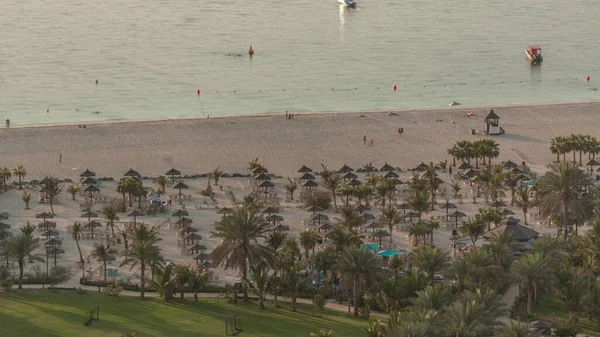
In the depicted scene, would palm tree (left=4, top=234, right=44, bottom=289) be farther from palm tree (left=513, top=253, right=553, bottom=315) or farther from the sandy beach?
palm tree (left=513, top=253, right=553, bottom=315)

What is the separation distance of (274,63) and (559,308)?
8623 cm

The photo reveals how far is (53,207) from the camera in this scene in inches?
3046

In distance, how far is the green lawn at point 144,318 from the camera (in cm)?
5378

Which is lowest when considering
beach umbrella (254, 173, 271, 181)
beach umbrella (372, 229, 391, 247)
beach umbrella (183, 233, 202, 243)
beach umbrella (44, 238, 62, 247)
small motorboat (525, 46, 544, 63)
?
beach umbrella (44, 238, 62, 247)

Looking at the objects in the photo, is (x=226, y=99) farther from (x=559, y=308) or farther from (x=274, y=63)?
(x=559, y=308)

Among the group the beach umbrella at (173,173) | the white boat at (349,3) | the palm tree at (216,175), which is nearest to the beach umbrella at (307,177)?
the palm tree at (216,175)

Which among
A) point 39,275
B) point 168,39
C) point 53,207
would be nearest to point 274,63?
point 168,39

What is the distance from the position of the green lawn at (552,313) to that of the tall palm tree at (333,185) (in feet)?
60.5

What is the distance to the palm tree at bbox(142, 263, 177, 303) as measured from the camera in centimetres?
5969

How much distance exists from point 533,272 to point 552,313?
9.54ft

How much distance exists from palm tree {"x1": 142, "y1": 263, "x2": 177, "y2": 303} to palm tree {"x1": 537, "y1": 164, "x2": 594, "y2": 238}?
2050cm

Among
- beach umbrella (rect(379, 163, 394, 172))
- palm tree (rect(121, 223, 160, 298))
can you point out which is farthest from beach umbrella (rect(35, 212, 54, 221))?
beach umbrella (rect(379, 163, 394, 172))

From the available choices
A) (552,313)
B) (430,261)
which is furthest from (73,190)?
(552,313)

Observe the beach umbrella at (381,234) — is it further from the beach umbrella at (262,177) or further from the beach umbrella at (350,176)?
the beach umbrella at (262,177)
